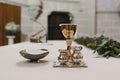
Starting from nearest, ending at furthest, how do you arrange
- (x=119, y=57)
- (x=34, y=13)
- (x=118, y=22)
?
(x=119, y=57), (x=34, y=13), (x=118, y=22)

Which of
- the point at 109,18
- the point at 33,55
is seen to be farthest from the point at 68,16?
the point at 33,55

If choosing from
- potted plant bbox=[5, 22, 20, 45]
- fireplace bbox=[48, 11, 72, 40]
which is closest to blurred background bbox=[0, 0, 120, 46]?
fireplace bbox=[48, 11, 72, 40]

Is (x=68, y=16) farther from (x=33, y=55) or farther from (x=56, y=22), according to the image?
(x=33, y=55)

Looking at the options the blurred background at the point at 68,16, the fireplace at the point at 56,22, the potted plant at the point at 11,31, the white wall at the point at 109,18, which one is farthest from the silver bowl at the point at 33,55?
the white wall at the point at 109,18

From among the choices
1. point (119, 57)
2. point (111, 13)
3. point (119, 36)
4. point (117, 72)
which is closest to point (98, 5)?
point (111, 13)

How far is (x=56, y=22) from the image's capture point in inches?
250

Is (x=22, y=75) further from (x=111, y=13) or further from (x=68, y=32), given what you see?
(x=111, y=13)

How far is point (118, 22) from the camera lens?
6.41 meters

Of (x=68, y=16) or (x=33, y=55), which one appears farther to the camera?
(x=68, y=16)

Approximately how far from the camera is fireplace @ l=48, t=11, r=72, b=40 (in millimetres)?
6293

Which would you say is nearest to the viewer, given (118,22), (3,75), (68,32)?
(3,75)

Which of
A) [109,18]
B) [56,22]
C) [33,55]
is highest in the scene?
[109,18]

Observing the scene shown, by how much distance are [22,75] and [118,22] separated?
5678 millimetres

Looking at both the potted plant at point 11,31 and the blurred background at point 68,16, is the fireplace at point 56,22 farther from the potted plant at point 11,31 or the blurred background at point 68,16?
the potted plant at point 11,31
